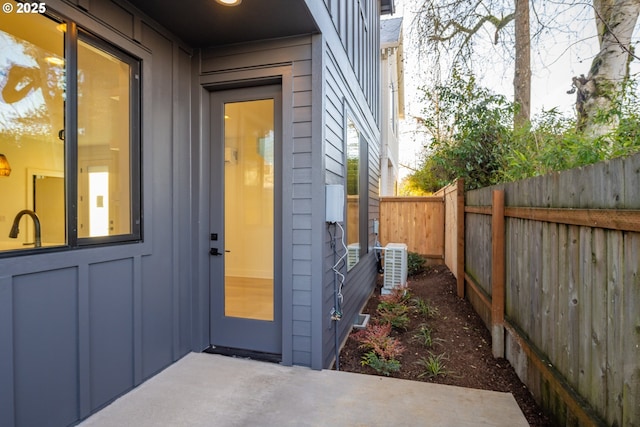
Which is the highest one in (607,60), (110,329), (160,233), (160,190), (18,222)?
(607,60)

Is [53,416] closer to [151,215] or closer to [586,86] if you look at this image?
[151,215]

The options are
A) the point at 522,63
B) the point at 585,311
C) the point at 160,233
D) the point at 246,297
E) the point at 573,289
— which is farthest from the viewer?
the point at 522,63

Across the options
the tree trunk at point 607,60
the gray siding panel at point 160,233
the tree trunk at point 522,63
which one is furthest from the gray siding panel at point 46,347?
the tree trunk at point 522,63

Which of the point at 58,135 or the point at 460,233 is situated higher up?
the point at 58,135

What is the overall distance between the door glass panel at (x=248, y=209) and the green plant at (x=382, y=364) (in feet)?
3.32

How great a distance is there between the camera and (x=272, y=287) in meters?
3.11

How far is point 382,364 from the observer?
2988mm

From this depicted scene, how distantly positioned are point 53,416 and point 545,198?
3239 millimetres

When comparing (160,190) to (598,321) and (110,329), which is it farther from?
(598,321)

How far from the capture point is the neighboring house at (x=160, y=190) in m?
1.99

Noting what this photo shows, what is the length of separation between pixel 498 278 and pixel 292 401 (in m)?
2.15

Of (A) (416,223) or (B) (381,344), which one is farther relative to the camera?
(A) (416,223)

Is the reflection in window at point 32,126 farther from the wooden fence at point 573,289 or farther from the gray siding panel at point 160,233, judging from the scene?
the wooden fence at point 573,289

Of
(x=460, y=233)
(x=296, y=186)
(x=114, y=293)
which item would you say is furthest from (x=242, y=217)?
(x=460, y=233)
